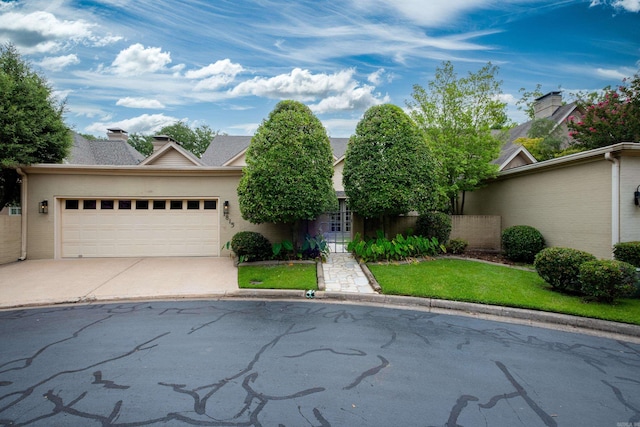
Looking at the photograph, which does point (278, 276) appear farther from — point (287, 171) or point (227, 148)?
point (227, 148)

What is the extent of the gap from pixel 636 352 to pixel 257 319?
544cm

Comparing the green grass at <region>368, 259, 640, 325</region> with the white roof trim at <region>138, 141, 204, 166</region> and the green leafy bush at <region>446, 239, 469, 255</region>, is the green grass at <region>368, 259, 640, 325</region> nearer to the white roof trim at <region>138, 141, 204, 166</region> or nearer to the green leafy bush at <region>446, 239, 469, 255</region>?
the green leafy bush at <region>446, 239, 469, 255</region>

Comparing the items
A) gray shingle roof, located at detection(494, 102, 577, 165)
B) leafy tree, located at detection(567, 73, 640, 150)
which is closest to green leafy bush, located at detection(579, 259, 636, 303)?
leafy tree, located at detection(567, 73, 640, 150)

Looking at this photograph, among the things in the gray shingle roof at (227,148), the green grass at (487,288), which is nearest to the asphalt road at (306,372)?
the green grass at (487,288)

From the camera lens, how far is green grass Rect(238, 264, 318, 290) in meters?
6.96

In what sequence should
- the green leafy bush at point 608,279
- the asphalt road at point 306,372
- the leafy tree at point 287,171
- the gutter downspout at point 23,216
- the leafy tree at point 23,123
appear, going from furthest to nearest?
the gutter downspout at point 23,216
the leafy tree at point 23,123
the leafy tree at point 287,171
the green leafy bush at point 608,279
the asphalt road at point 306,372

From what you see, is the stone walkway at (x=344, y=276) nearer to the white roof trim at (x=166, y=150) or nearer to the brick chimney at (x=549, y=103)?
the white roof trim at (x=166, y=150)

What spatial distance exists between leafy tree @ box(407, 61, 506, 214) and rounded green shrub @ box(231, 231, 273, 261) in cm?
707

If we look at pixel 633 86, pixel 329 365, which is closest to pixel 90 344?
pixel 329 365

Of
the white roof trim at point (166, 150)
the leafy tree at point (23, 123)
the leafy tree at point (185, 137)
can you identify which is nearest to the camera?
the leafy tree at point (23, 123)

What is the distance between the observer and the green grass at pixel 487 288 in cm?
534

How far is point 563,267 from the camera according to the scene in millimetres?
6051

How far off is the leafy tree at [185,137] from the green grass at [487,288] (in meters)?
40.9

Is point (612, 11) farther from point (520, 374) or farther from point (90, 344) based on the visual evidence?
point (90, 344)
